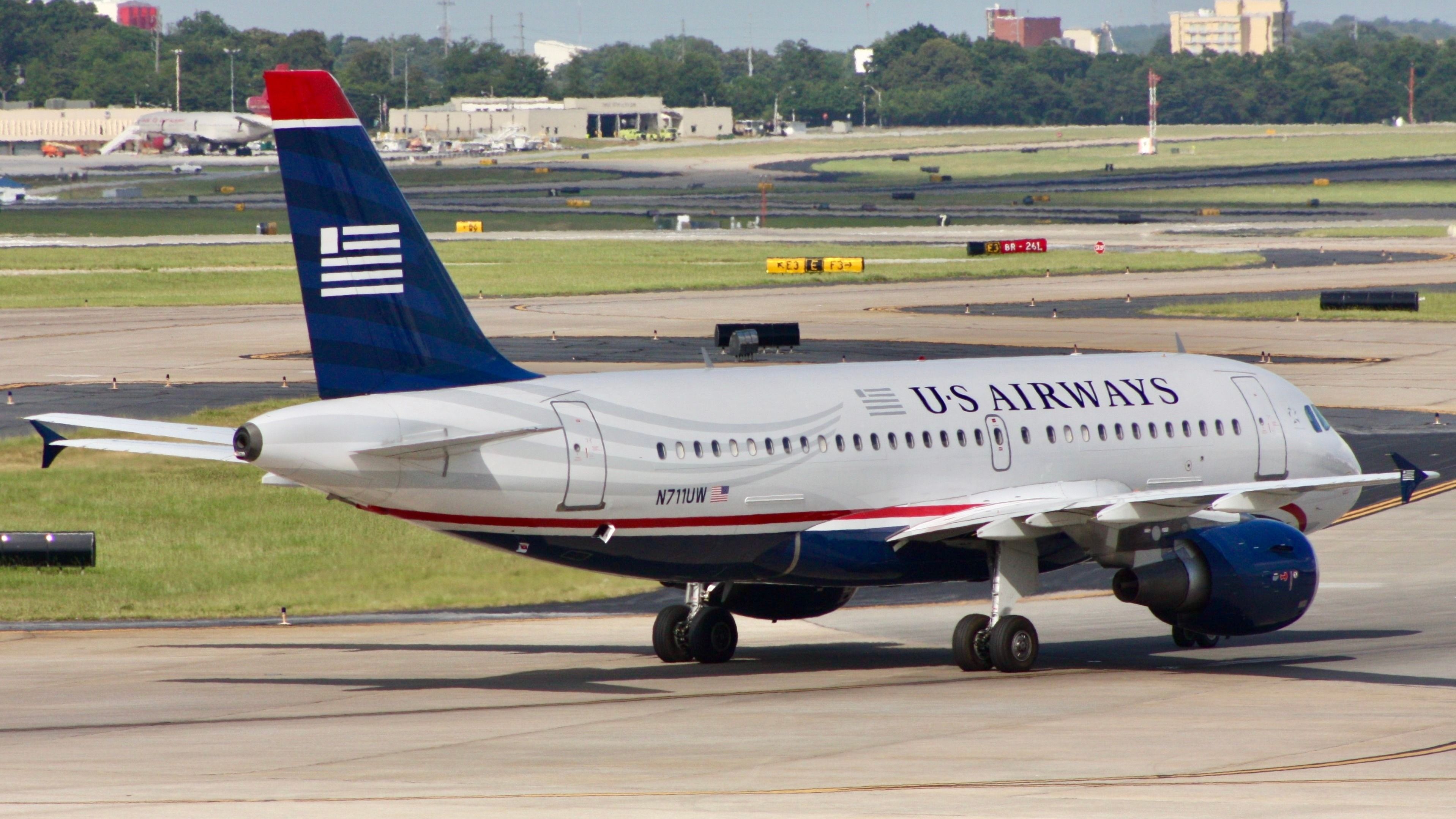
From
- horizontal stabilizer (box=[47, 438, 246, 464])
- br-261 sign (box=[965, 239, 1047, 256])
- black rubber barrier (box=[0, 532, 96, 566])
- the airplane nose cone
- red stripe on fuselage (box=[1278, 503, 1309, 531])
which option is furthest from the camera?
br-261 sign (box=[965, 239, 1047, 256])

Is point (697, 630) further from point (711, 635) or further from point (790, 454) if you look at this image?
point (790, 454)

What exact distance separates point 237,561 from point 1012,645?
18.8m

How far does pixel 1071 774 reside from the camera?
21016 mm

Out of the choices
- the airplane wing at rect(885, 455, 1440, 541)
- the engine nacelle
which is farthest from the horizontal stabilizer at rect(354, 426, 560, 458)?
the airplane wing at rect(885, 455, 1440, 541)

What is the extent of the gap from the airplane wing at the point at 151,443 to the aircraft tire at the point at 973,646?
11466 mm

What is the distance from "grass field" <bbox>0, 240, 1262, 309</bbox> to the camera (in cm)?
10269

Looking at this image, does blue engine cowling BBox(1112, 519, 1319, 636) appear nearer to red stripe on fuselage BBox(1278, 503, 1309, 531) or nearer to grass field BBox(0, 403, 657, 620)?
red stripe on fuselage BBox(1278, 503, 1309, 531)

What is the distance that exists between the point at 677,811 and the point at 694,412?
9.24 m

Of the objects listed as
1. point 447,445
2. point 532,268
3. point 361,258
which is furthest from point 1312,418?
point 532,268

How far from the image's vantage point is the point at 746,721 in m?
24.9

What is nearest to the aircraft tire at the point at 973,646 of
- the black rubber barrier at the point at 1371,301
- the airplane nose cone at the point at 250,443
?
the airplane nose cone at the point at 250,443

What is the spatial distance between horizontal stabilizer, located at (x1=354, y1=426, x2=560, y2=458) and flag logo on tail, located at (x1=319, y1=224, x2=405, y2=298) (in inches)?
104

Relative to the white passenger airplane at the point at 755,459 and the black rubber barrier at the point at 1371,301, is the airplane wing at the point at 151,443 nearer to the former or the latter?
the white passenger airplane at the point at 755,459

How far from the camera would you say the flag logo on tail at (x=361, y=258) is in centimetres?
2592
